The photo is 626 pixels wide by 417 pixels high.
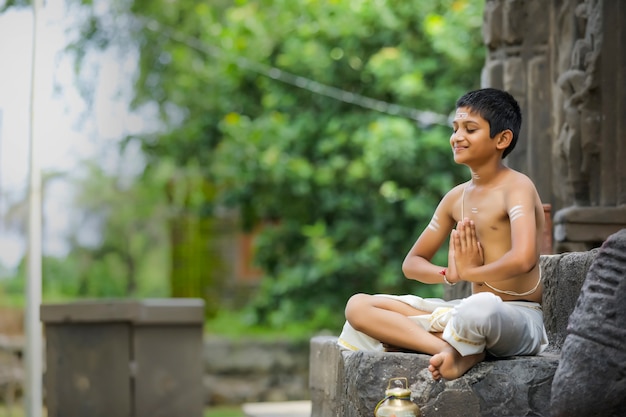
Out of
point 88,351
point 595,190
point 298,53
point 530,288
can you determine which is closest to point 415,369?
point 530,288

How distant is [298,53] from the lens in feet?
41.3

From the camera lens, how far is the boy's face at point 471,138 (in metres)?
4.08

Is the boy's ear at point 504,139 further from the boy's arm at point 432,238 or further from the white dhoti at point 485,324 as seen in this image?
the white dhoti at point 485,324

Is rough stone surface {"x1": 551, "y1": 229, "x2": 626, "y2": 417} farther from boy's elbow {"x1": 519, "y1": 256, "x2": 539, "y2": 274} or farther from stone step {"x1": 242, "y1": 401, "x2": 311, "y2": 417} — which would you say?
stone step {"x1": 242, "y1": 401, "x2": 311, "y2": 417}

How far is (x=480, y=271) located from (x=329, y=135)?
8.63m

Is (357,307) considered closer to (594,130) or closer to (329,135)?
(594,130)

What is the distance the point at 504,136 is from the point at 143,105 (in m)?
13.7

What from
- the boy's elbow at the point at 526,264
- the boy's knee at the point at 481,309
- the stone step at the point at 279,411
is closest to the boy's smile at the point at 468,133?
the boy's elbow at the point at 526,264

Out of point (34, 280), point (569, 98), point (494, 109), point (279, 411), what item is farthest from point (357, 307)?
point (34, 280)

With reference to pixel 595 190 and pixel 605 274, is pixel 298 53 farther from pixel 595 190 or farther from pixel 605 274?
pixel 605 274

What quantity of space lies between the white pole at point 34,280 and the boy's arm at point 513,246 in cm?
545

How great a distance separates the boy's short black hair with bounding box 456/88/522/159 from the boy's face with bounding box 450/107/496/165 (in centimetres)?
2

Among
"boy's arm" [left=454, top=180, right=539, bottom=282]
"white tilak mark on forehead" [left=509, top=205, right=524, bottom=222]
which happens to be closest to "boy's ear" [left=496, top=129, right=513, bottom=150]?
A: "boy's arm" [left=454, top=180, right=539, bottom=282]

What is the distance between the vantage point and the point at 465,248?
3.99 meters
